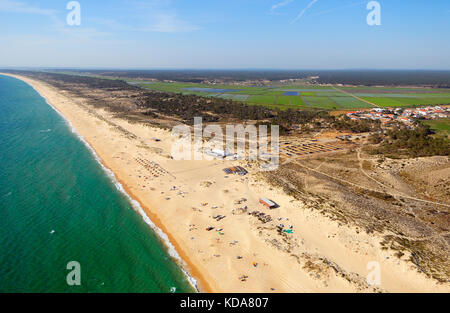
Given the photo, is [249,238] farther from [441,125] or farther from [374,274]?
[441,125]

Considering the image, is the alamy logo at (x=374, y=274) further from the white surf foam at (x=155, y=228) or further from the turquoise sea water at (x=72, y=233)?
the turquoise sea water at (x=72, y=233)

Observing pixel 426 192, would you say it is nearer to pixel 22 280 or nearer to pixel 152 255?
pixel 152 255

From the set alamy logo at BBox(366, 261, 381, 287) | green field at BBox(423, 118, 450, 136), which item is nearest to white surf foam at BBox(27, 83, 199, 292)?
alamy logo at BBox(366, 261, 381, 287)

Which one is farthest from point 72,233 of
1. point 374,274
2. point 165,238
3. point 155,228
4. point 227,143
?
point 227,143

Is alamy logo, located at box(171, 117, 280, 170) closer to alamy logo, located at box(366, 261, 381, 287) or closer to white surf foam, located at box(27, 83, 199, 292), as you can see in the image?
white surf foam, located at box(27, 83, 199, 292)
